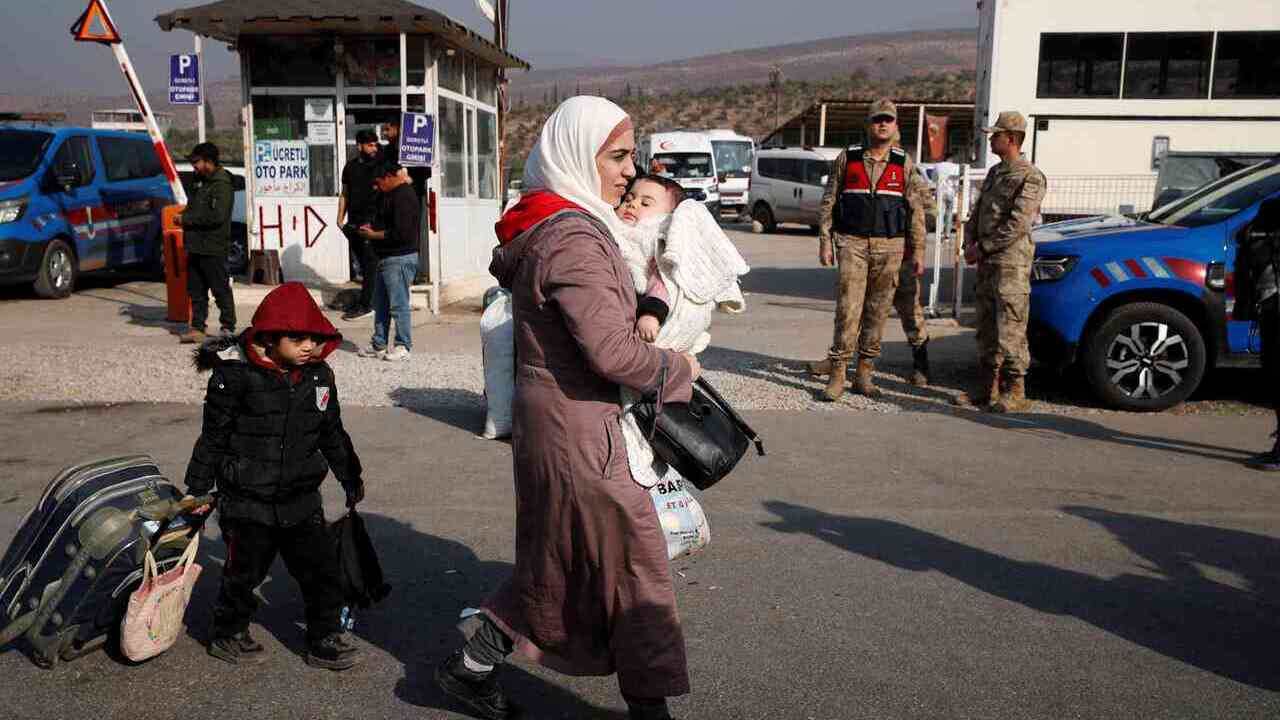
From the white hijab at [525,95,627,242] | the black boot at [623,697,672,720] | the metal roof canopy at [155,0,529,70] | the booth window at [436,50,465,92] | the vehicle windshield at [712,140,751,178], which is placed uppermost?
the metal roof canopy at [155,0,529,70]

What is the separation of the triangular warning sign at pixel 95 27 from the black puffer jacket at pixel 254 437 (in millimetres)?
9214

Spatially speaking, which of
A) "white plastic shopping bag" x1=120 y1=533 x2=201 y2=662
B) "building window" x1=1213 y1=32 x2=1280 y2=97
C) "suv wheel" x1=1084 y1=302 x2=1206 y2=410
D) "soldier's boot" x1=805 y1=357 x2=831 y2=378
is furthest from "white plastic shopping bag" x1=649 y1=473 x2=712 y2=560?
"building window" x1=1213 y1=32 x2=1280 y2=97

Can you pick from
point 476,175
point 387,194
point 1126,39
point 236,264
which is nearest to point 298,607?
point 387,194

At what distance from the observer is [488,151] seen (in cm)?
1631

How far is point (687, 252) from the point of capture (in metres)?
4.11

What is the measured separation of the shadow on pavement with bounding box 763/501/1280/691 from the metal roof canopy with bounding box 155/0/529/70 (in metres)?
8.60

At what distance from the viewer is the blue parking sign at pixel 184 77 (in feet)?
42.0

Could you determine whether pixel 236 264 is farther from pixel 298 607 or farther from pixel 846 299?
pixel 298 607

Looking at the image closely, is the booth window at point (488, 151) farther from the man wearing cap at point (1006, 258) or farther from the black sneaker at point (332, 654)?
the black sneaker at point (332, 654)

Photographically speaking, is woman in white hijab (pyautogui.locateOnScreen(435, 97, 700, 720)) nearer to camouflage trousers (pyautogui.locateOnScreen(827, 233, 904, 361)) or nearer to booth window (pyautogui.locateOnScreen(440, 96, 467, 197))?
camouflage trousers (pyautogui.locateOnScreen(827, 233, 904, 361))

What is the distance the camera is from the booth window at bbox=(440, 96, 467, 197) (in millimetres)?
13906

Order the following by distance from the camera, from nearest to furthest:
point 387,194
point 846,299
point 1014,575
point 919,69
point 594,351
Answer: point 594,351
point 1014,575
point 846,299
point 387,194
point 919,69

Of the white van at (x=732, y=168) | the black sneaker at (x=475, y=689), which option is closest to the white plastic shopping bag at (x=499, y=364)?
the black sneaker at (x=475, y=689)

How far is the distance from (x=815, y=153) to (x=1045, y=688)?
2530 centimetres
